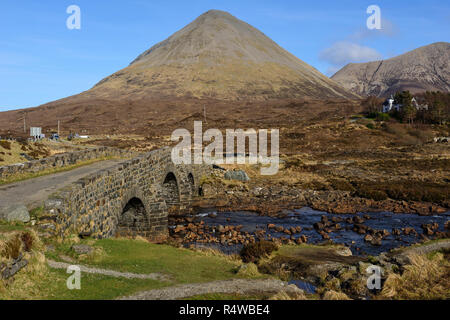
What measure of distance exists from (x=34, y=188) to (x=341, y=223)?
17231 mm

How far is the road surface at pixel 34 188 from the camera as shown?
1292 cm

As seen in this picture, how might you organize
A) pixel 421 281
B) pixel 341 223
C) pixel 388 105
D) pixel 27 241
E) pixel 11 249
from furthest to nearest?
1. pixel 388 105
2. pixel 341 223
3. pixel 421 281
4. pixel 27 241
5. pixel 11 249

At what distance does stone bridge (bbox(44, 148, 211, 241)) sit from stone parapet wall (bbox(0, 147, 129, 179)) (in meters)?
4.68

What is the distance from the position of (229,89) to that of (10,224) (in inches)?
6778

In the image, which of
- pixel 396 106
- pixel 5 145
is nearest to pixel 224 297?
pixel 5 145

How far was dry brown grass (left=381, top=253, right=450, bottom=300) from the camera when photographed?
1057cm

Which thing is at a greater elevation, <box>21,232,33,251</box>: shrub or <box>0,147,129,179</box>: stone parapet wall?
<box>0,147,129,179</box>: stone parapet wall

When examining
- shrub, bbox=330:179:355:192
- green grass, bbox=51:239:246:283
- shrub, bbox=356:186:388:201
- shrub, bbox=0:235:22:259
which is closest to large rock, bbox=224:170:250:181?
shrub, bbox=330:179:355:192

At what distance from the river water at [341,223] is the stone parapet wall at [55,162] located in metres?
8.07

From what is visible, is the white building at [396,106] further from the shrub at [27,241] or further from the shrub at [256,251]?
the shrub at [27,241]

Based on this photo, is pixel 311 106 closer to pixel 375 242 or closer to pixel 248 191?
pixel 248 191

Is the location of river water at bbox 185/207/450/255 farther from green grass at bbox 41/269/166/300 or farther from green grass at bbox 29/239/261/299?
green grass at bbox 41/269/166/300

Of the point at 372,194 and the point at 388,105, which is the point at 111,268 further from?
the point at 388,105

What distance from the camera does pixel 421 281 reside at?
1152 centimetres
